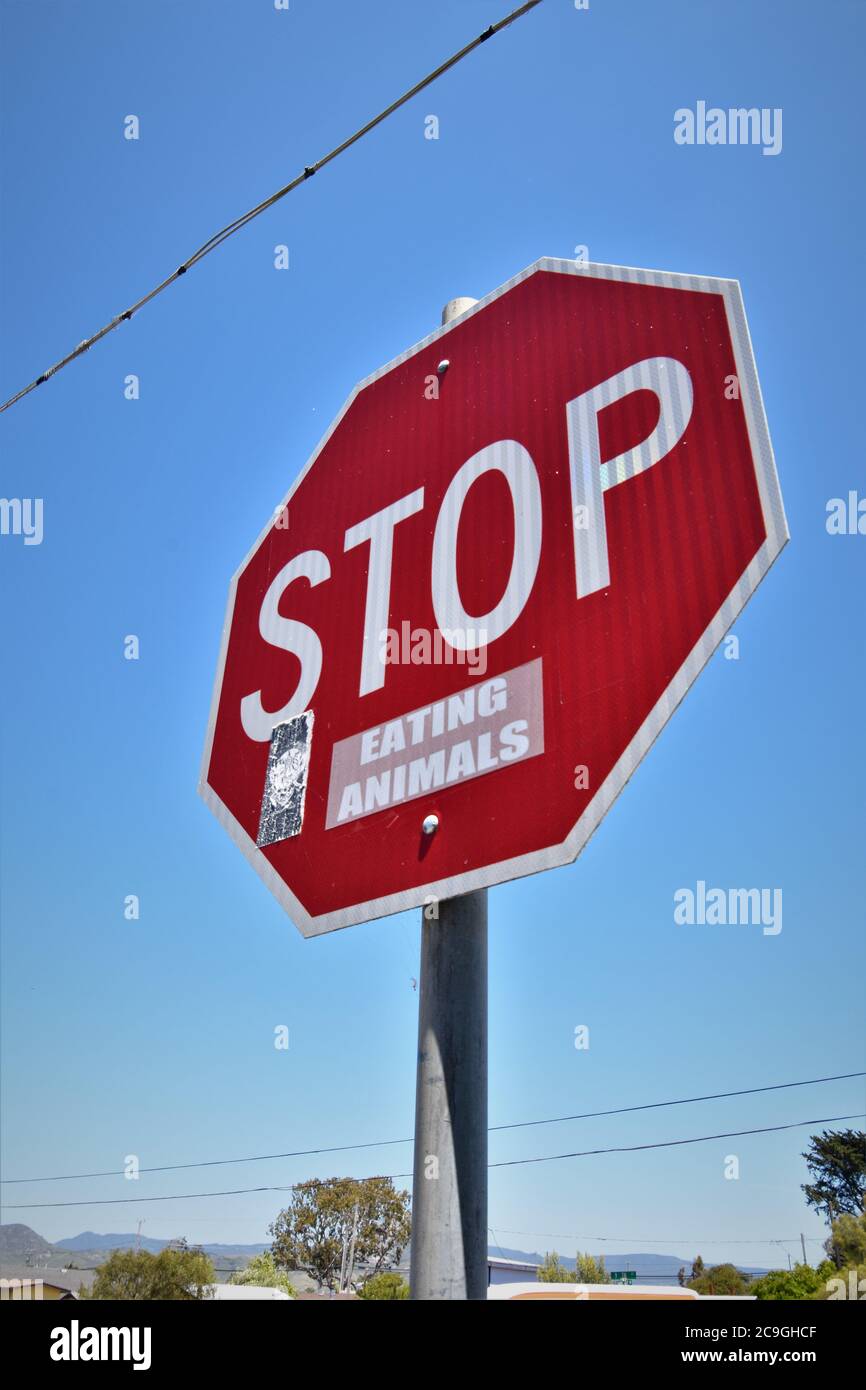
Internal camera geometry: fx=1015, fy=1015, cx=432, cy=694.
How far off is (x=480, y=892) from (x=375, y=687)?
0.57 meters

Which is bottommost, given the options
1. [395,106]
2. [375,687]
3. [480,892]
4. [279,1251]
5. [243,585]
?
[279,1251]

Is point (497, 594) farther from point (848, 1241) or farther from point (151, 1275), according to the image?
point (151, 1275)

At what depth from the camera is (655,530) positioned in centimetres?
205

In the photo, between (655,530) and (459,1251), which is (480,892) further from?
(655,530)

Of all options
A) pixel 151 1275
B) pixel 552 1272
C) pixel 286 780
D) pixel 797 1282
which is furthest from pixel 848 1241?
pixel 286 780

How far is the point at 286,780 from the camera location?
2.58 metres

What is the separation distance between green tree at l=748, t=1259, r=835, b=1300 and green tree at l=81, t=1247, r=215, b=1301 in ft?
69.1

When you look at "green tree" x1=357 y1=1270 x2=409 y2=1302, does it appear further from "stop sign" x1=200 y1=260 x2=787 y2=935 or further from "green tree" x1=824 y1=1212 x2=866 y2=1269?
"stop sign" x1=200 y1=260 x2=787 y2=935

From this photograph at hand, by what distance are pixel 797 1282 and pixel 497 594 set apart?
4291 cm

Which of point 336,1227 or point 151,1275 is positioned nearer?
point 151,1275

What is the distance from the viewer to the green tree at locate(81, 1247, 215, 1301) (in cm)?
3781

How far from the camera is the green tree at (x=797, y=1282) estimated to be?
35469 mm
